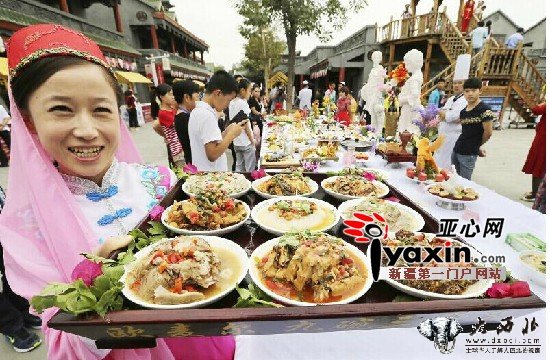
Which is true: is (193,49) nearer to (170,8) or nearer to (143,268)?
(170,8)

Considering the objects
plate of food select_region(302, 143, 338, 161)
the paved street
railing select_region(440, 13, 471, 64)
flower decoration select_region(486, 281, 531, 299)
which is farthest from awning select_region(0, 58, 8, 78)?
railing select_region(440, 13, 471, 64)

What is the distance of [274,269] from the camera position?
58.8 inches

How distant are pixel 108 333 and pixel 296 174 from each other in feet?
6.41

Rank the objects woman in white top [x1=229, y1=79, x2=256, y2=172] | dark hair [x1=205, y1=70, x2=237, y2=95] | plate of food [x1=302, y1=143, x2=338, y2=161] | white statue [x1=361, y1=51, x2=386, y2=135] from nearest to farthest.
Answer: dark hair [x1=205, y1=70, x2=237, y2=95] → plate of food [x1=302, y1=143, x2=338, y2=161] → woman in white top [x1=229, y1=79, x2=256, y2=172] → white statue [x1=361, y1=51, x2=386, y2=135]

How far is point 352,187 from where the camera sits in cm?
264

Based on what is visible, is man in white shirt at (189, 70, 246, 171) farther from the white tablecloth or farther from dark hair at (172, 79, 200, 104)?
the white tablecloth

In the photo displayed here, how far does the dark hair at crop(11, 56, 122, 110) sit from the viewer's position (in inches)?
50.5

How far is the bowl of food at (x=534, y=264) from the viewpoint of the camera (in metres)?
1.60

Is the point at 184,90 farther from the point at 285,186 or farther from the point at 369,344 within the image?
the point at 369,344

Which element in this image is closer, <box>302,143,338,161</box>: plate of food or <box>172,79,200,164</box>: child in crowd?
<box>302,143,338,161</box>: plate of food

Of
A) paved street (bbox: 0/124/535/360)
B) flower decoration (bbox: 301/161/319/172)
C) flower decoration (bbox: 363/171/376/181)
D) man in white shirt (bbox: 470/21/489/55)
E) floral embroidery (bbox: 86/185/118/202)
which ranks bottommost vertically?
paved street (bbox: 0/124/535/360)

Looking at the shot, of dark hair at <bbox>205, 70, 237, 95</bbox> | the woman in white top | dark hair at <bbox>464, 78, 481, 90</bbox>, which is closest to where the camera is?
dark hair at <bbox>205, 70, 237, 95</bbox>

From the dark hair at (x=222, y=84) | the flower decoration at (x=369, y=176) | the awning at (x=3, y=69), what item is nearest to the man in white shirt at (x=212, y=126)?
the dark hair at (x=222, y=84)

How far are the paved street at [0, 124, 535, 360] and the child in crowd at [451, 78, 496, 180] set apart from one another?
1.80 meters
